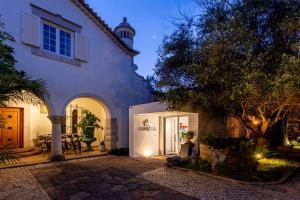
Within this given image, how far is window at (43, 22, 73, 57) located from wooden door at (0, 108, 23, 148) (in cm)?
446

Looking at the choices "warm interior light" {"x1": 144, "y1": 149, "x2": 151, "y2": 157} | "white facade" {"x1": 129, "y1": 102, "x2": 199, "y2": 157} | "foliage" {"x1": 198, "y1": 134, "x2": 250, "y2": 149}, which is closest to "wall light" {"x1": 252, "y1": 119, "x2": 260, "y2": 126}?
"foliage" {"x1": 198, "y1": 134, "x2": 250, "y2": 149}

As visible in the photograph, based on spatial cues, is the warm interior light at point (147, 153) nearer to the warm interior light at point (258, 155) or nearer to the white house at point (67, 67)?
the white house at point (67, 67)

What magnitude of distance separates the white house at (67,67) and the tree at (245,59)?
511 cm

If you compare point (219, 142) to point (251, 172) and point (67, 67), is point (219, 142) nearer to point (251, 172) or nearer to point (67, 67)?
point (251, 172)

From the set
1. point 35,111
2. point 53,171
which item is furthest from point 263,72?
point 35,111

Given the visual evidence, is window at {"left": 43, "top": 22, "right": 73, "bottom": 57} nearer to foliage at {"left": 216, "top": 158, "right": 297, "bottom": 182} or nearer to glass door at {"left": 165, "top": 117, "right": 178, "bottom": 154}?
glass door at {"left": 165, "top": 117, "right": 178, "bottom": 154}

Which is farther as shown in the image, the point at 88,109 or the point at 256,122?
the point at 88,109

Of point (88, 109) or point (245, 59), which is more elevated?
point (245, 59)

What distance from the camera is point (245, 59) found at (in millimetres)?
6395

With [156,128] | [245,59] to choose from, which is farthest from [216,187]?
[156,128]

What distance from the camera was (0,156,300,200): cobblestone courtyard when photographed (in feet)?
18.3

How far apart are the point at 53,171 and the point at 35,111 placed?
19.6 feet

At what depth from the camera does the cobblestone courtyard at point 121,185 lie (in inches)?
220

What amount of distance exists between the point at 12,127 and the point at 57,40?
17.9ft
